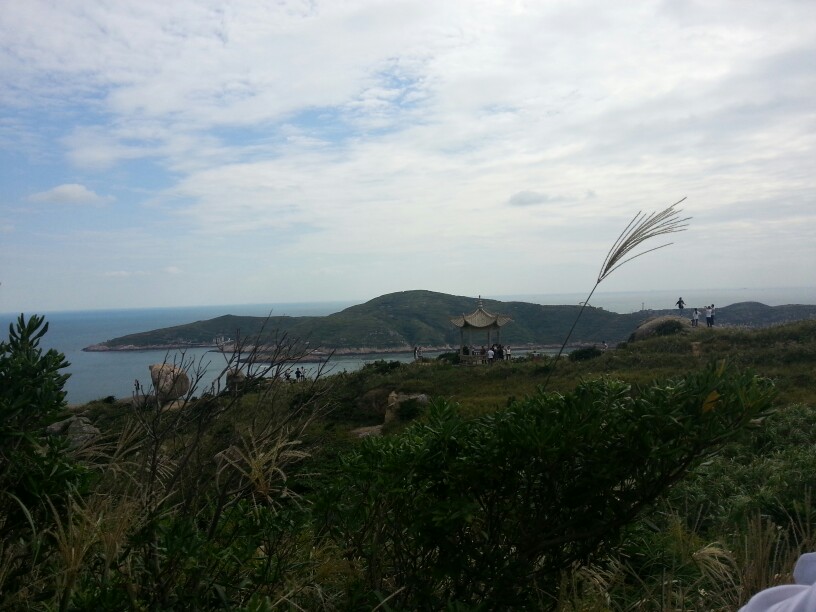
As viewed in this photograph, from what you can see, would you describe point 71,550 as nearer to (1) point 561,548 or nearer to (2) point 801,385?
(1) point 561,548

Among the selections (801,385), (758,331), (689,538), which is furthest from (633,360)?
(689,538)

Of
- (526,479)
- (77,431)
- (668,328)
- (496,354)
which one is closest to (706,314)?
(668,328)

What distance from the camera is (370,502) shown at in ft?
8.28

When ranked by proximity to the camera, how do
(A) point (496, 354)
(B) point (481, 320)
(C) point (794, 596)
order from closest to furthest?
(C) point (794, 596) → (A) point (496, 354) → (B) point (481, 320)

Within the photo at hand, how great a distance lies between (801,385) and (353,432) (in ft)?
35.8

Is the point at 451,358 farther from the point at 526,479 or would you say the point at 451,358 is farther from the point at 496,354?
the point at 526,479

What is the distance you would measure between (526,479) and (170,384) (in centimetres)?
151

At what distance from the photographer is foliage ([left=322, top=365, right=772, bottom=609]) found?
6.82 ft

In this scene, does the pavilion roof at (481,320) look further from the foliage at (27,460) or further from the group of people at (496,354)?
the foliage at (27,460)

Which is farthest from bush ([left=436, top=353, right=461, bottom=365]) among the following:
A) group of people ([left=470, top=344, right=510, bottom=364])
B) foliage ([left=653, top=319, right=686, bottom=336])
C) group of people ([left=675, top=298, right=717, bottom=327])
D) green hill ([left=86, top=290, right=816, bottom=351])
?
group of people ([left=675, top=298, right=717, bottom=327])

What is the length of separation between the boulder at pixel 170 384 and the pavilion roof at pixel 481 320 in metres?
25.2

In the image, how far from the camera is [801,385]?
14.8 metres

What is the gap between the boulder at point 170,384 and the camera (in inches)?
92.7

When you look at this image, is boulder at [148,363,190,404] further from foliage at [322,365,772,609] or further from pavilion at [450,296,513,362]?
pavilion at [450,296,513,362]
